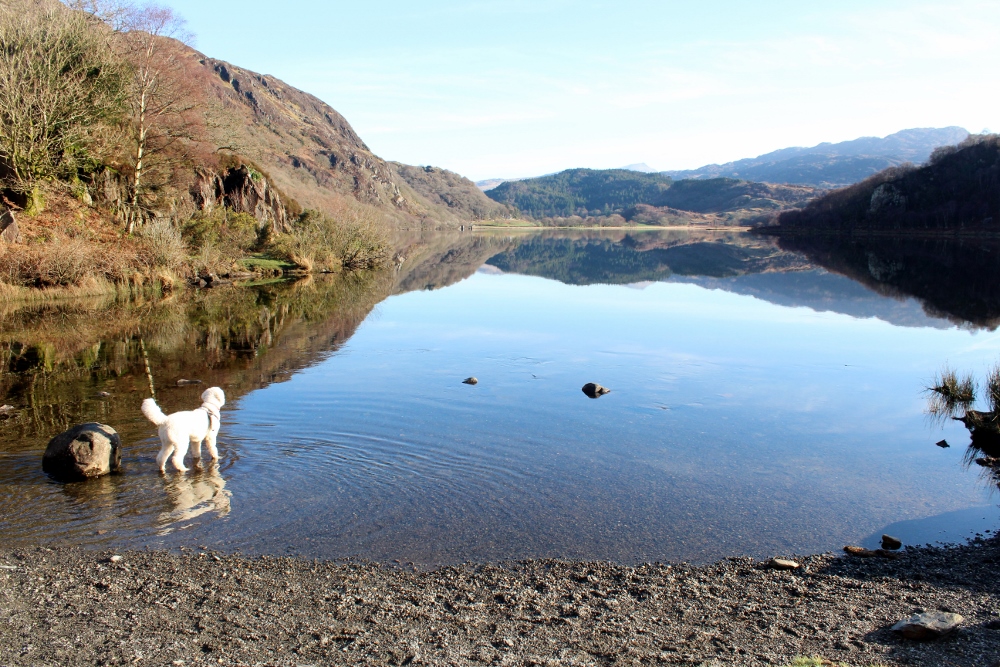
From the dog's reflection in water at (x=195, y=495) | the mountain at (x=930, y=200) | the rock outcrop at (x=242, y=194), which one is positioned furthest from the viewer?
the mountain at (x=930, y=200)

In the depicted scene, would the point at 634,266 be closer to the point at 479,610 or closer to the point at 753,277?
the point at 753,277

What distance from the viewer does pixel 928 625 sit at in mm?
5770

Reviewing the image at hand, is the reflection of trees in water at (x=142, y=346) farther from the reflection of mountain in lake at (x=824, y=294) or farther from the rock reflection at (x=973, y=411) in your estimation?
the reflection of mountain in lake at (x=824, y=294)

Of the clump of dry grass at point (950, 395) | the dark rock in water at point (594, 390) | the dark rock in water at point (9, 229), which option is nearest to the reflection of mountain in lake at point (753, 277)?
the clump of dry grass at point (950, 395)

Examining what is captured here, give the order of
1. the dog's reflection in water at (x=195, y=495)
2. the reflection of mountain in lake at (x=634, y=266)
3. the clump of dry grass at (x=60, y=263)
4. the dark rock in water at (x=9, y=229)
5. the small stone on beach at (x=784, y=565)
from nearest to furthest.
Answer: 1. the small stone on beach at (x=784, y=565)
2. the dog's reflection in water at (x=195, y=495)
3. the clump of dry grass at (x=60, y=263)
4. the dark rock in water at (x=9, y=229)
5. the reflection of mountain in lake at (x=634, y=266)

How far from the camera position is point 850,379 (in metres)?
17.9

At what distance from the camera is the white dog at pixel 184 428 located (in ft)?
30.0

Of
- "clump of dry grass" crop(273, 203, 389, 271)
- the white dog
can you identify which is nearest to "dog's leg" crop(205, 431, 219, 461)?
the white dog

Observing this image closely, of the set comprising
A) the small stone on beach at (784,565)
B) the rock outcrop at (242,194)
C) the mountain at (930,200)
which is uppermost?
the mountain at (930,200)

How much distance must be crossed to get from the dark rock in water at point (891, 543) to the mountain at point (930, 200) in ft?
378

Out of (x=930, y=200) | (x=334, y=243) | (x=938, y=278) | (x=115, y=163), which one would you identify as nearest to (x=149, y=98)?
(x=115, y=163)

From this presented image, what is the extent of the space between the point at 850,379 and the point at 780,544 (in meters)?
11.1

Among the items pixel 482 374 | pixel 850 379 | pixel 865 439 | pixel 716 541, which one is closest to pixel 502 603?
pixel 716 541

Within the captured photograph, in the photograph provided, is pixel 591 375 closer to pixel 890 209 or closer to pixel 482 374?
pixel 482 374
